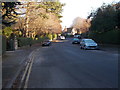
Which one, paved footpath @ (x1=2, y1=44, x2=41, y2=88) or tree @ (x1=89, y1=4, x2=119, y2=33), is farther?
tree @ (x1=89, y1=4, x2=119, y2=33)

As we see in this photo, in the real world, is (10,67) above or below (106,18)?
below

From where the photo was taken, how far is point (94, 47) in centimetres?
2883

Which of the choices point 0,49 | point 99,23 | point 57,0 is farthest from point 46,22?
point 0,49

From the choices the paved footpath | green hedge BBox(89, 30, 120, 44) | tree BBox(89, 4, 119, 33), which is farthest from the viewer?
tree BBox(89, 4, 119, 33)

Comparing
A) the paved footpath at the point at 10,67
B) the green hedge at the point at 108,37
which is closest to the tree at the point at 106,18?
the green hedge at the point at 108,37

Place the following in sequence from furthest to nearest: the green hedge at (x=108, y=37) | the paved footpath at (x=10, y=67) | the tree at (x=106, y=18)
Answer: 1. the tree at (x=106, y=18)
2. the green hedge at (x=108, y=37)
3. the paved footpath at (x=10, y=67)

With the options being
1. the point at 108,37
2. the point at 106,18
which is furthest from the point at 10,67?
the point at 108,37

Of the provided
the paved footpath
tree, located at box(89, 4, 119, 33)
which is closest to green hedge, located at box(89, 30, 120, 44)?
tree, located at box(89, 4, 119, 33)

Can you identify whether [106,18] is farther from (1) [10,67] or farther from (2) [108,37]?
(1) [10,67]

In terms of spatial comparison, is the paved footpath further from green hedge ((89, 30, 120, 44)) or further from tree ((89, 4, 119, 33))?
tree ((89, 4, 119, 33))

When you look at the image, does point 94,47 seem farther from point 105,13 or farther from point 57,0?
point 57,0

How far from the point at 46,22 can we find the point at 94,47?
1129 inches

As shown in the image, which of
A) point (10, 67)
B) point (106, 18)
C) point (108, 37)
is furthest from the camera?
point (108, 37)

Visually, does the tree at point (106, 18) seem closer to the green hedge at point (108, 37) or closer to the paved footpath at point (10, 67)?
the green hedge at point (108, 37)
